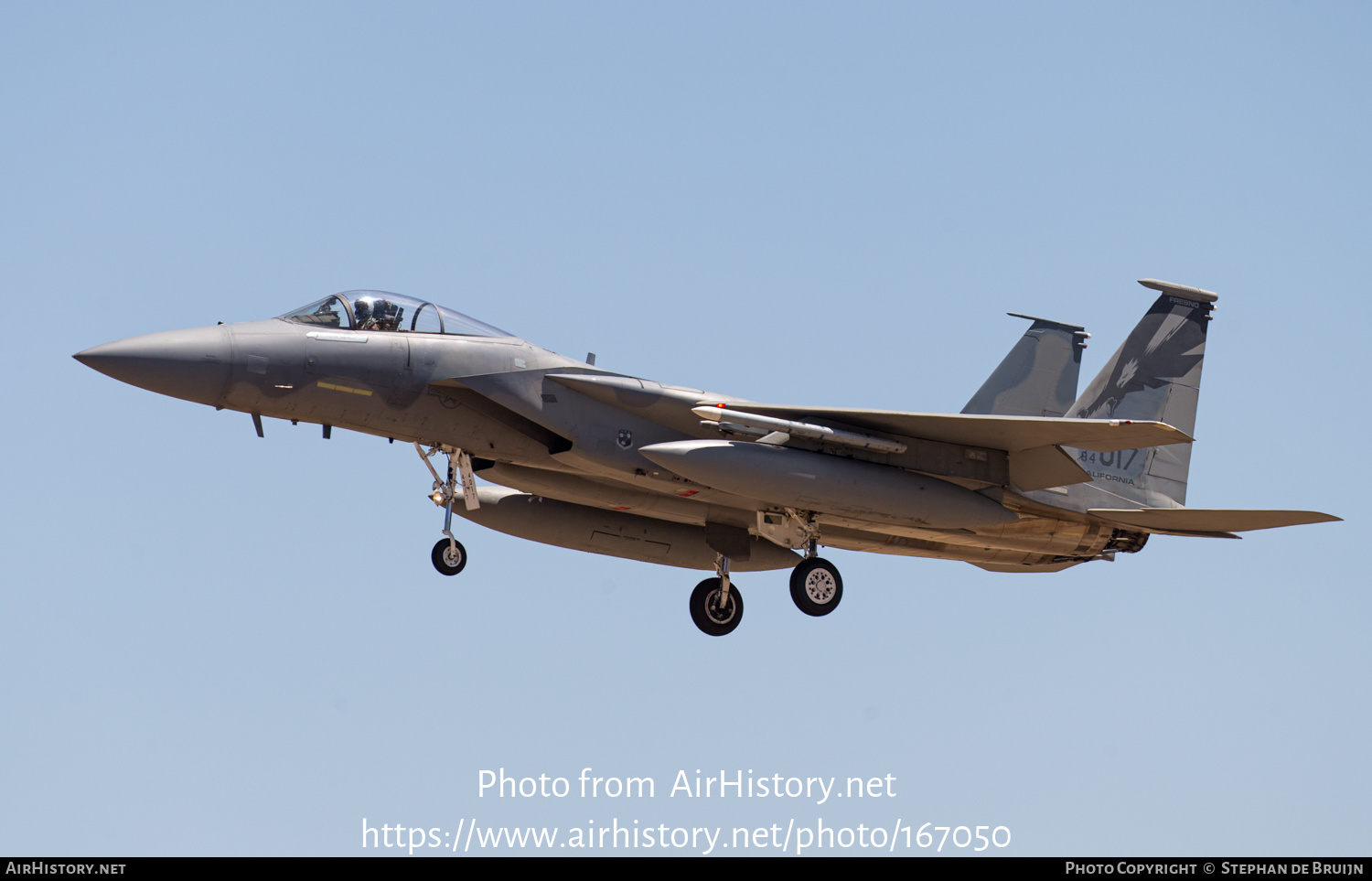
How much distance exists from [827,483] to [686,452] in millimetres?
1526

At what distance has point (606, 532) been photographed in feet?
56.2

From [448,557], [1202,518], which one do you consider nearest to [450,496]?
[448,557]

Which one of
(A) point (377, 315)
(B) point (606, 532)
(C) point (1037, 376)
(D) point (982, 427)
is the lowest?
(B) point (606, 532)

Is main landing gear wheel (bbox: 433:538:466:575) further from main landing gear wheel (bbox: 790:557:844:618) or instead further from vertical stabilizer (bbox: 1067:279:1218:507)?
vertical stabilizer (bbox: 1067:279:1218:507)

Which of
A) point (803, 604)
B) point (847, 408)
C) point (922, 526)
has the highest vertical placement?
point (847, 408)

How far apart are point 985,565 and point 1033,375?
2460 millimetres

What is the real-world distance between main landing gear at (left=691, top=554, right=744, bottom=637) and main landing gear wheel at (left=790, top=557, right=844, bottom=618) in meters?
1.32

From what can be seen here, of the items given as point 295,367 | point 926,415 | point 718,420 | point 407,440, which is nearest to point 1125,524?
point 926,415

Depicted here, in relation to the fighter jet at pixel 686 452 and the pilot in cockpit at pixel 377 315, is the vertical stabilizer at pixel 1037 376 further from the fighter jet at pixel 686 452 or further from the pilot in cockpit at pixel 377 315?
the pilot in cockpit at pixel 377 315

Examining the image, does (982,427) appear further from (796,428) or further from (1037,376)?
(1037,376)

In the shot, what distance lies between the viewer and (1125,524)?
16.5m

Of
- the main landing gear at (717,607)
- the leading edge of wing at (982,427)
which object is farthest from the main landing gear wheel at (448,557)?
the leading edge of wing at (982,427)

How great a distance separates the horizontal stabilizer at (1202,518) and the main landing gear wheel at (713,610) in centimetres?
425
